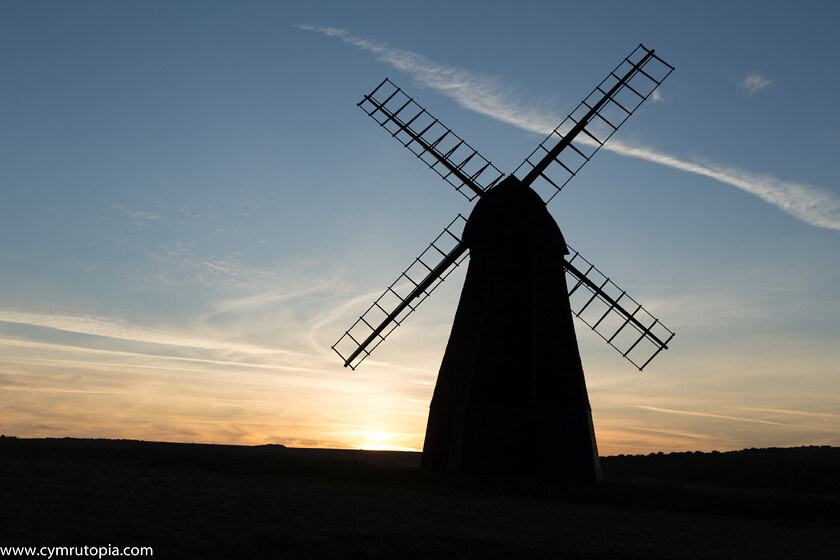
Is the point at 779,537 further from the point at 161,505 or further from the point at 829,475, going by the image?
the point at 829,475

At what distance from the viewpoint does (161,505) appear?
14922 millimetres

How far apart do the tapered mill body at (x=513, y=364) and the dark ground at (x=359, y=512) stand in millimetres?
1026

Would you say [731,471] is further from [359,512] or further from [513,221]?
[359,512]

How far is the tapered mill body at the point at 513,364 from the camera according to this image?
2180 centimetres

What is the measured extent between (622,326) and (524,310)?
156 inches

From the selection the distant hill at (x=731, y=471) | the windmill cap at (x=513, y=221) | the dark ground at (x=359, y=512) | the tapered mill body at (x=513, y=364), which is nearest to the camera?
the dark ground at (x=359, y=512)

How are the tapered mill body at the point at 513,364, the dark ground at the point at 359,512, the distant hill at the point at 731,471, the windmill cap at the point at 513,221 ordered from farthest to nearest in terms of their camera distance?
the distant hill at the point at 731,471, the windmill cap at the point at 513,221, the tapered mill body at the point at 513,364, the dark ground at the point at 359,512

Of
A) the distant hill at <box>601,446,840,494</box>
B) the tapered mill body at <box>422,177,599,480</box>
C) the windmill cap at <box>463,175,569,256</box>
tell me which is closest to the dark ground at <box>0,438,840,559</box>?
the tapered mill body at <box>422,177,599,480</box>

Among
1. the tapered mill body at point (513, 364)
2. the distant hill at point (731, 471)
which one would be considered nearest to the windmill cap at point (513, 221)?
the tapered mill body at point (513, 364)

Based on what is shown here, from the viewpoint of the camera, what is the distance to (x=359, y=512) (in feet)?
52.2

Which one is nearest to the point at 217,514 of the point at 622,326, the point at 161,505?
the point at 161,505

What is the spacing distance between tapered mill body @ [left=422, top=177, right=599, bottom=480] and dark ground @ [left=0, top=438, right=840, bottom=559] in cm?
103

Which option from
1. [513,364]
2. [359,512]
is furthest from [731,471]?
[359,512]

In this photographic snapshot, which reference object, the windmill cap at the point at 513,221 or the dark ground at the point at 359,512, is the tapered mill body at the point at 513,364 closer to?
the windmill cap at the point at 513,221
